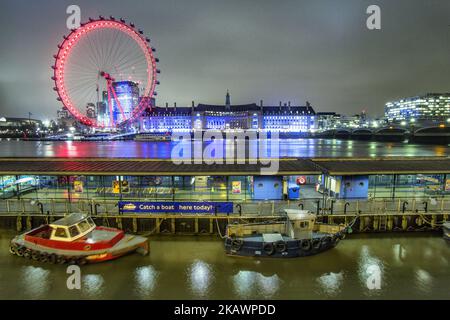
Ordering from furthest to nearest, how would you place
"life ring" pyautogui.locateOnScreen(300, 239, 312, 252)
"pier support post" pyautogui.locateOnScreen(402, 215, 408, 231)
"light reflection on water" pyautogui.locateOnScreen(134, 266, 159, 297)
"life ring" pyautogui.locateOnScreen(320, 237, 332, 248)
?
"pier support post" pyautogui.locateOnScreen(402, 215, 408, 231)
"life ring" pyautogui.locateOnScreen(320, 237, 332, 248)
"life ring" pyautogui.locateOnScreen(300, 239, 312, 252)
"light reflection on water" pyautogui.locateOnScreen(134, 266, 159, 297)

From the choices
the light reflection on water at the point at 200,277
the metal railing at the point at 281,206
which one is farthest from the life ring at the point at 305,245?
the light reflection on water at the point at 200,277

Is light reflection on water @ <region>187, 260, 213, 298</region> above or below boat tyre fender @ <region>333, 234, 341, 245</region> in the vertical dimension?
below

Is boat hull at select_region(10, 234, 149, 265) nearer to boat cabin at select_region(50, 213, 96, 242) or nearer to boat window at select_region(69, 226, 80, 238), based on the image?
boat cabin at select_region(50, 213, 96, 242)

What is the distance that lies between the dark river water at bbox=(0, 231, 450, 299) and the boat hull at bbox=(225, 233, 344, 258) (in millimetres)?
462

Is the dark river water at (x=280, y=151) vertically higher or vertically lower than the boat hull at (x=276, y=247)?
higher

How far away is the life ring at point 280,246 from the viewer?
713 inches

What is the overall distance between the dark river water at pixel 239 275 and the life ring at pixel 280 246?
2.48 ft

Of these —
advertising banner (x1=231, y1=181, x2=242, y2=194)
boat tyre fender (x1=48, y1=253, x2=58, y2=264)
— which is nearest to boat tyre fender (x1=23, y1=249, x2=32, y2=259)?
boat tyre fender (x1=48, y1=253, x2=58, y2=264)

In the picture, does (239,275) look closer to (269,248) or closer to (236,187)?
(269,248)

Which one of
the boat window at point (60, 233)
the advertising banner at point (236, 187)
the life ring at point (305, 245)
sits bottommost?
the life ring at point (305, 245)

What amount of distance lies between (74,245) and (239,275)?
10.4 meters

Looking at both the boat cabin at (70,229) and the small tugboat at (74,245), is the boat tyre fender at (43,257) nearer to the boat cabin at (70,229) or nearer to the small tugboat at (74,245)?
the small tugboat at (74,245)

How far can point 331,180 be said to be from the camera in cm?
2509

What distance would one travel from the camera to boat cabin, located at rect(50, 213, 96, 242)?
58.0 feet
